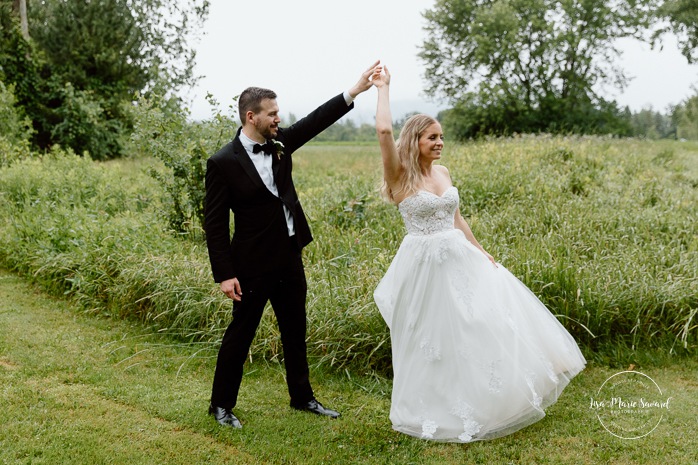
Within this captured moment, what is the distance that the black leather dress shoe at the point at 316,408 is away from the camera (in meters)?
4.17

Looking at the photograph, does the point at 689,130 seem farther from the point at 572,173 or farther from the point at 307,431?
the point at 307,431

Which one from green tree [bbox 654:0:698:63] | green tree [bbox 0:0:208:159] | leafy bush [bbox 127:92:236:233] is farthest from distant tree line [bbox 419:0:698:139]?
leafy bush [bbox 127:92:236:233]

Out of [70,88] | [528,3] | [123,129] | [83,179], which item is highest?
[528,3]

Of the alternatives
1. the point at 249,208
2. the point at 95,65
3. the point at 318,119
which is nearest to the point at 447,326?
the point at 249,208

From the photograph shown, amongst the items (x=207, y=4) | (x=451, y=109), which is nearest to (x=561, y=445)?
(x=207, y=4)

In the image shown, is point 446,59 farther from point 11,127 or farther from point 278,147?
point 278,147

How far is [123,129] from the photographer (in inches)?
797

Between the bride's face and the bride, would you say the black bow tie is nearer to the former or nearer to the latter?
the bride

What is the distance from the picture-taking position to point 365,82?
12.4 ft

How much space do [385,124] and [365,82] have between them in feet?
1.08

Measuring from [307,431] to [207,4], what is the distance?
21.4 metres

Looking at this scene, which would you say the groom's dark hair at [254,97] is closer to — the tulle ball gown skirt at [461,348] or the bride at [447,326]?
the bride at [447,326]

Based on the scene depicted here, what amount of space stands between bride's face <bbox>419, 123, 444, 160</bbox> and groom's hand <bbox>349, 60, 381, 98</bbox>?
0.45 meters

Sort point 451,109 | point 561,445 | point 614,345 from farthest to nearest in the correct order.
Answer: point 451,109
point 614,345
point 561,445
